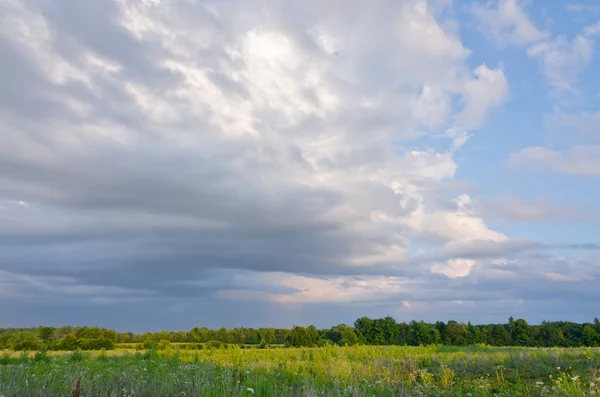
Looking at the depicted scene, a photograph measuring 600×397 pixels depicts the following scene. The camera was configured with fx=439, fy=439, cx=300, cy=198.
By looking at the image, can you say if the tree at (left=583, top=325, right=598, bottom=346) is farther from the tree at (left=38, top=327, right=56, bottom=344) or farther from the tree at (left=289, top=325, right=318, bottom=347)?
the tree at (left=38, top=327, right=56, bottom=344)

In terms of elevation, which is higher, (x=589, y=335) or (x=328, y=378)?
(x=328, y=378)

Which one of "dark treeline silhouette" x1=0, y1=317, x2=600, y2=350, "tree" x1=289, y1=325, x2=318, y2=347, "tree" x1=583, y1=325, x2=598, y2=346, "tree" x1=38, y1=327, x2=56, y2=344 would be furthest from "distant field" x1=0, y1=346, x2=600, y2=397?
"tree" x1=583, y1=325, x2=598, y2=346

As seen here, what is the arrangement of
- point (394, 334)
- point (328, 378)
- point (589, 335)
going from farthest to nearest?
point (394, 334) < point (589, 335) < point (328, 378)

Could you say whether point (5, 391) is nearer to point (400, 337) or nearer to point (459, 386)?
point (459, 386)

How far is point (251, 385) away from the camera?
1033 centimetres

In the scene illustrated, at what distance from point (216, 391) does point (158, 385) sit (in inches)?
67.2

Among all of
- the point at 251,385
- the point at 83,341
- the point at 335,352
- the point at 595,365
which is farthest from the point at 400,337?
the point at 251,385

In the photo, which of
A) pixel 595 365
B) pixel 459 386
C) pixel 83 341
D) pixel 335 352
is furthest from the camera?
pixel 83 341

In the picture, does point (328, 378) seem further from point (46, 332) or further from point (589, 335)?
point (589, 335)

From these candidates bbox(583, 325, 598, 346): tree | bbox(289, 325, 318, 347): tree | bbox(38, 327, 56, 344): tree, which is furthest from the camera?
bbox(583, 325, 598, 346): tree

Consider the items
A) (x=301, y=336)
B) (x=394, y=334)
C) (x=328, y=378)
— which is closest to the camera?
(x=328, y=378)

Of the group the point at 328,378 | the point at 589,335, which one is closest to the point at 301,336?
the point at 589,335

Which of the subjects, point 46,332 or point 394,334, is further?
point 394,334

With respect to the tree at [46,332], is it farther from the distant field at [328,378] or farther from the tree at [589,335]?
the tree at [589,335]
